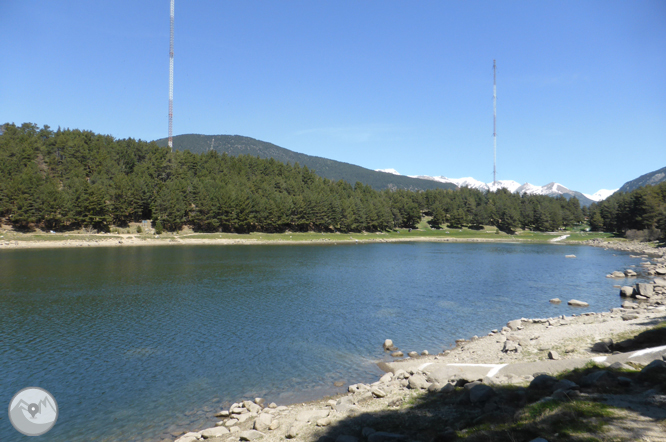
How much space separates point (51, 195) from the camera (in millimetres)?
91688

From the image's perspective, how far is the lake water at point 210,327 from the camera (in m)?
16.0

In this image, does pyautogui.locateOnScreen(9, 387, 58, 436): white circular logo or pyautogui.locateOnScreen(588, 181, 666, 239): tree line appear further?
pyautogui.locateOnScreen(588, 181, 666, 239): tree line

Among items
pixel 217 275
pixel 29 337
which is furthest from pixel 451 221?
pixel 29 337

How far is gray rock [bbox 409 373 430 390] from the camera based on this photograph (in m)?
14.3

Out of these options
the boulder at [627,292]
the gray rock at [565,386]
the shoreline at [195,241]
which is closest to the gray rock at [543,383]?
the gray rock at [565,386]

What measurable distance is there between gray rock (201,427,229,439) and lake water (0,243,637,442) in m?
1.54

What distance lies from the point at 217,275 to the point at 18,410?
3432 cm

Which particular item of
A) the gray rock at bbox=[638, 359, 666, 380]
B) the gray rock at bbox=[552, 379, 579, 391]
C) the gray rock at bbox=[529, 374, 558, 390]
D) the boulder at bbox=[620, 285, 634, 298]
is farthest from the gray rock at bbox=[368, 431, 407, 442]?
the boulder at bbox=[620, 285, 634, 298]

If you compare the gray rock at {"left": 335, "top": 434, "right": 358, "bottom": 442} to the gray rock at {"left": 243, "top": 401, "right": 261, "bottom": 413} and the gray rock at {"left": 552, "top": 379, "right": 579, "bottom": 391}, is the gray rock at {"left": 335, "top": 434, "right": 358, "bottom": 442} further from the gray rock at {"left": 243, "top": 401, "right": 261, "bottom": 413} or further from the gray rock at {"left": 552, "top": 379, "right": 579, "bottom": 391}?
the gray rock at {"left": 552, "top": 379, "right": 579, "bottom": 391}

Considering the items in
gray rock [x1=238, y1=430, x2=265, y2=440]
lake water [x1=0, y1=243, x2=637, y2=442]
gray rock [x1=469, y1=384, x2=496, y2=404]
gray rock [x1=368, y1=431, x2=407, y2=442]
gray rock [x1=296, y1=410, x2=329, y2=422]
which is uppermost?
gray rock [x1=469, y1=384, x2=496, y2=404]

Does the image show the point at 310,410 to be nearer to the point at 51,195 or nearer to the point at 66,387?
the point at 66,387

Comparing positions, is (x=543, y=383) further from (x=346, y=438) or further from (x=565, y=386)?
(x=346, y=438)

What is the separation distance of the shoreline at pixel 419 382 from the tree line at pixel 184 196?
316 ft

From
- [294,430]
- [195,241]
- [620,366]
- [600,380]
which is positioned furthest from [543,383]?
[195,241]
